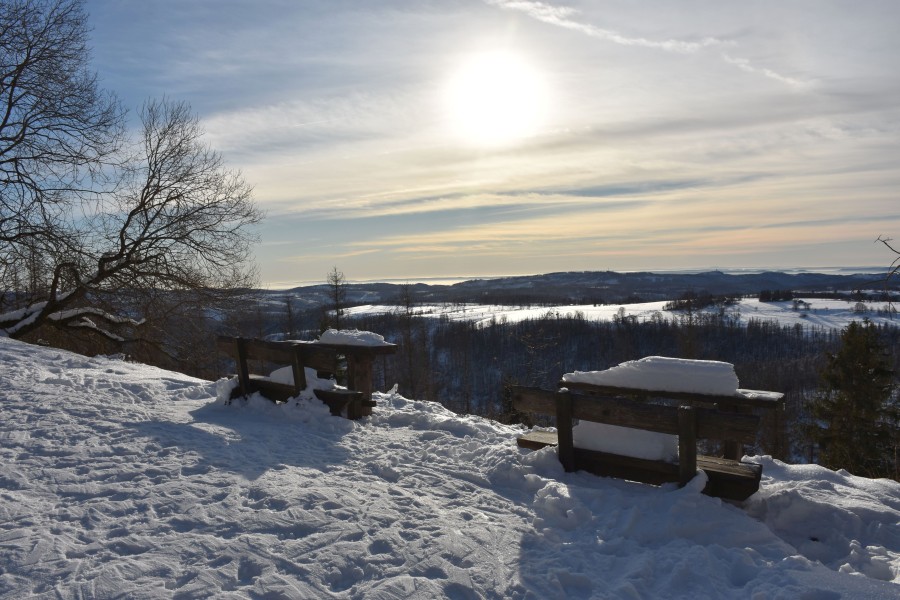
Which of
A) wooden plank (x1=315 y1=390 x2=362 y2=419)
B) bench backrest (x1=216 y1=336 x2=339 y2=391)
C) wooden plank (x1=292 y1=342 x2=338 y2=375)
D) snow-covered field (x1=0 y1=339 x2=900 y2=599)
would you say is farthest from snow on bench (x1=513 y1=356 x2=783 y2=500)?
bench backrest (x1=216 y1=336 x2=339 y2=391)

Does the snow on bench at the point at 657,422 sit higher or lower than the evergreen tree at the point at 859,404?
higher

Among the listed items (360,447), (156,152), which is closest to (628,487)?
(360,447)

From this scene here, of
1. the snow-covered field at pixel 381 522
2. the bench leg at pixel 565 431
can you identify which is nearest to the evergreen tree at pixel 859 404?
the snow-covered field at pixel 381 522

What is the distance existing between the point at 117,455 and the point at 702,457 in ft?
21.4

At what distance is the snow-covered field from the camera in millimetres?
3785

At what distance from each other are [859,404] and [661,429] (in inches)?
1029

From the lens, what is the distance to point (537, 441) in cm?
685

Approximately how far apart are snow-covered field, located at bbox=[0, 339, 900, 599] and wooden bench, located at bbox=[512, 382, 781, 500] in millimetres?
208

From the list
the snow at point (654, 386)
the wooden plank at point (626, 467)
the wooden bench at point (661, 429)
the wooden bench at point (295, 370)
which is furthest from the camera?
the wooden bench at point (295, 370)

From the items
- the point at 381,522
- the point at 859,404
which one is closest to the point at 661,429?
the point at 381,522

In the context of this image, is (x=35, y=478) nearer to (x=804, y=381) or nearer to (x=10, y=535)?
(x=10, y=535)

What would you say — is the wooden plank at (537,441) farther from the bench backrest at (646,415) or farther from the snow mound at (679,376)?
the snow mound at (679,376)

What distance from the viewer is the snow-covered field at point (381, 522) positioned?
3785mm

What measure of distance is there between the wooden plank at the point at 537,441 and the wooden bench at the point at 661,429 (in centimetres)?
1
